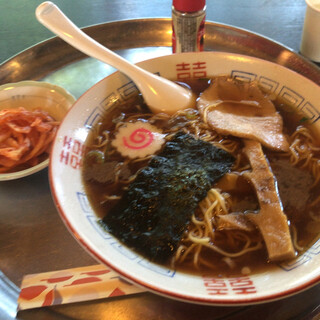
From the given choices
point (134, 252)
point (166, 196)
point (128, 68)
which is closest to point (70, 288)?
point (134, 252)

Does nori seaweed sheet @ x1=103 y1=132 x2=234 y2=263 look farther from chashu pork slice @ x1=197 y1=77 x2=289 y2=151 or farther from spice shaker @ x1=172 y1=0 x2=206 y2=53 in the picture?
spice shaker @ x1=172 y1=0 x2=206 y2=53

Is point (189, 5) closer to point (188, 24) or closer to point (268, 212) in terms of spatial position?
point (188, 24)

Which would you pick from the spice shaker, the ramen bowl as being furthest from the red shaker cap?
the ramen bowl

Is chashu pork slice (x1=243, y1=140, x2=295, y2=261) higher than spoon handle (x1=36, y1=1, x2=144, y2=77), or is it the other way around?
spoon handle (x1=36, y1=1, x2=144, y2=77)

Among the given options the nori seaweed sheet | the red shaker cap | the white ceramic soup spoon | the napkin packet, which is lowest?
the napkin packet

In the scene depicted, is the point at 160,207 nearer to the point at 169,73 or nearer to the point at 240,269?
the point at 240,269

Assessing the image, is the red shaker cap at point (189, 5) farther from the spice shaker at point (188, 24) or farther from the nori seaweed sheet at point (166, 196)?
the nori seaweed sheet at point (166, 196)
